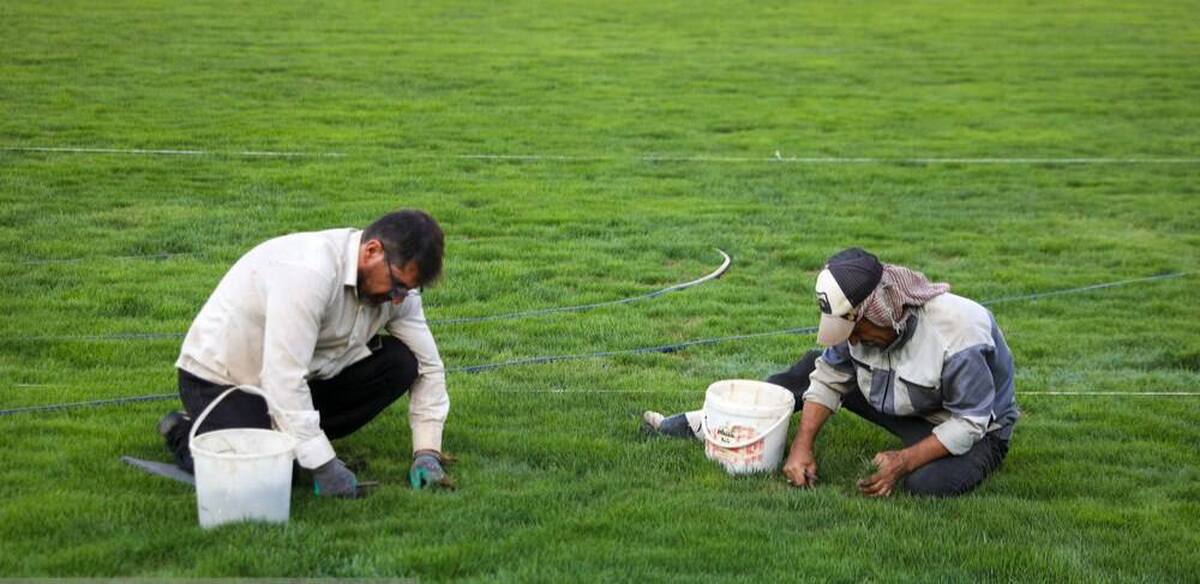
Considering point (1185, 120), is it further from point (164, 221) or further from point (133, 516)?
point (133, 516)

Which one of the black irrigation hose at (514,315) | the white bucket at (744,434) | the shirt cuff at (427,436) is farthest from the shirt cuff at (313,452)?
the black irrigation hose at (514,315)

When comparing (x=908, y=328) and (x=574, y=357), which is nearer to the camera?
(x=908, y=328)

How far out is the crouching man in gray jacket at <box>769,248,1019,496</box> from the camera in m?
5.40

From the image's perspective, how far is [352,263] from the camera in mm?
5125

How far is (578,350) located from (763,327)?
4.60 feet

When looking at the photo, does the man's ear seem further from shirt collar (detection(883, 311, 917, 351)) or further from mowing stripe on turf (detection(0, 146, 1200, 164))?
mowing stripe on turf (detection(0, 146, 1200, 164))

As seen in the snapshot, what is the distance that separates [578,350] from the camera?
319 inches

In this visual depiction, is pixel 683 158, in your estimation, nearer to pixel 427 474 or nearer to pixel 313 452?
pixel 427 474

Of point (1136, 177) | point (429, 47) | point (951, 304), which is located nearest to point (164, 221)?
point (951, 304)

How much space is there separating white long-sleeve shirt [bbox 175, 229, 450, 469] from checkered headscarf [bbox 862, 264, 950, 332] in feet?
6.04

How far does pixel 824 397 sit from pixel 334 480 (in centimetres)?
218

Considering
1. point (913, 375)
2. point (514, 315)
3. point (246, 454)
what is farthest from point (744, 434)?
point (514, 315)

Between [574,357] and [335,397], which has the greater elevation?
[335,397]

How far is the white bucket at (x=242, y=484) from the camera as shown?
4738 mm
